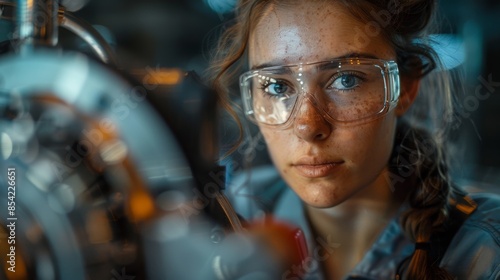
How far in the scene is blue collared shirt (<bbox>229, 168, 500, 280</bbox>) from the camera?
94 centimetres

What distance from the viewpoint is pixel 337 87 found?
897 mm

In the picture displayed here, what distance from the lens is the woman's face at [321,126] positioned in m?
0.89

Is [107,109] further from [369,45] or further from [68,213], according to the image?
[369,45]

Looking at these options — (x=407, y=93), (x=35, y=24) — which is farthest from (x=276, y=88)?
(x=35, y=24)

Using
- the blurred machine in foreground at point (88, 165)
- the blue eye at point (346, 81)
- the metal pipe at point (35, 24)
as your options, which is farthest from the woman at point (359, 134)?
the metal pipe at point (35, 24)

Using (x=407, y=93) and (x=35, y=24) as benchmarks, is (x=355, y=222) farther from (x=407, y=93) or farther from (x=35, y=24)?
(x=35, y=24)

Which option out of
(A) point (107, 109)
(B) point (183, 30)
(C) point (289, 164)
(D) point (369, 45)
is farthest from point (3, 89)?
(D) point (369, 45)

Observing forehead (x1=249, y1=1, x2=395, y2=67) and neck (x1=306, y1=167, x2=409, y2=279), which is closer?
forehead (x1=249, y1=1, x2=395, y2=67)

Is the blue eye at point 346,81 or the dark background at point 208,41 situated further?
the dark background at point 208,41

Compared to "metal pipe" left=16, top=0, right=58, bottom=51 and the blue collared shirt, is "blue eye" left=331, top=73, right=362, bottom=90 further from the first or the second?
"metal pipe" left=16, top=0, right=58, bottom=51

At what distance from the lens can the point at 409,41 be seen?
0.95 meters

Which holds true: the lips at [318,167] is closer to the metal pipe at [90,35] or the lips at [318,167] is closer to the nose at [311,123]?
the nose at [311,123]

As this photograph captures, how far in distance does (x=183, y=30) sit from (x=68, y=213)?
0.35m

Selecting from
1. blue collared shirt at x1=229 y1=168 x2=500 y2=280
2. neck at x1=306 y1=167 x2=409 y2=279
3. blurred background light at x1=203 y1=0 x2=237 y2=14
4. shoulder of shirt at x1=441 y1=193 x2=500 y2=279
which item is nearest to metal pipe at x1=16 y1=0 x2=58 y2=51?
blurred background light at x1=203 y1=0 x2=237 y2=14
